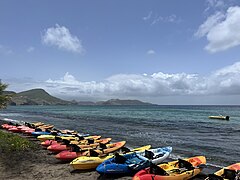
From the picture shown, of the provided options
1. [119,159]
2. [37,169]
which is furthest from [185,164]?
[37,169]

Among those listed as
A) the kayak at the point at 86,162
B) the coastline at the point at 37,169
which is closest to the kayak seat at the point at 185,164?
the coastline at the point at 37,169

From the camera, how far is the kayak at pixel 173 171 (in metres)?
12.9

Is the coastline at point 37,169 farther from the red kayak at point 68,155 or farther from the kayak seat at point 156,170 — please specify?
the kayak seat at point 156,170

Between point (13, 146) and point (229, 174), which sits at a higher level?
point (13, 146)

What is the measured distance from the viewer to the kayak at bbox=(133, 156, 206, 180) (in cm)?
1295

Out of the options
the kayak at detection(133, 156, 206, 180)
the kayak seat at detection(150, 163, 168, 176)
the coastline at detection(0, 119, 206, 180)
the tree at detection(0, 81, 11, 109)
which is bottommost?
the coastline at detection(0, 119, 206, 180)

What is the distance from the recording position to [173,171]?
14.5 meters

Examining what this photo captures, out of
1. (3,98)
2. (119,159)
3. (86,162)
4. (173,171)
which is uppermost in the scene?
(3,98)

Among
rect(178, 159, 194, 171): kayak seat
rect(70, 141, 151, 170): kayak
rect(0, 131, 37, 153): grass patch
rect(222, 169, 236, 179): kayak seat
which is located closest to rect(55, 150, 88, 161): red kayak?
rect(70, 141, 151, 170): kayak

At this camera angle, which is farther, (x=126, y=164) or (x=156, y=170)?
(x=126, y=164)

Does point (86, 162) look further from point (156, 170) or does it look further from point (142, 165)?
point (156, 170)

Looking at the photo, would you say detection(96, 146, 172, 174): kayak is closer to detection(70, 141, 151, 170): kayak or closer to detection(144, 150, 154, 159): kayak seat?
detection(144, 150, 154, 159): kayak seat

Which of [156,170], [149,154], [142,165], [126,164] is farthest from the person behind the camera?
[149,154]

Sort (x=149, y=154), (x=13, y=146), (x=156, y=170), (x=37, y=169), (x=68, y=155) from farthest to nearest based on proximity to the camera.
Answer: (x=13, y=146) → (x=68, y=155) → (x=149, y=154) → (x=37, y=169) → (x=156, y=170)
